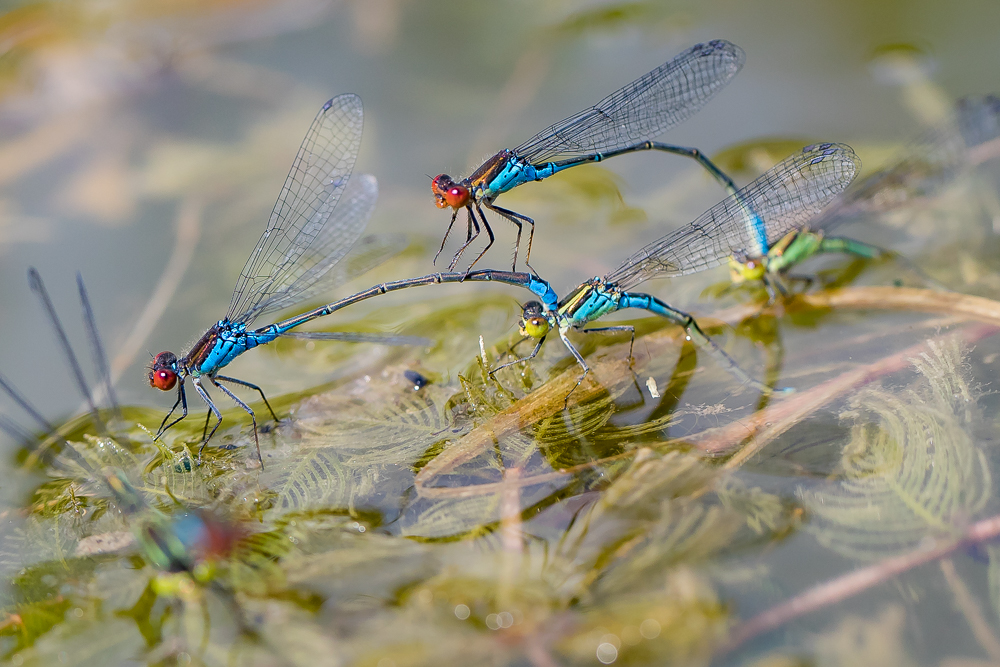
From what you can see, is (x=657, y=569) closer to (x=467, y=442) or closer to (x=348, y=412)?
(x=467, y=442)

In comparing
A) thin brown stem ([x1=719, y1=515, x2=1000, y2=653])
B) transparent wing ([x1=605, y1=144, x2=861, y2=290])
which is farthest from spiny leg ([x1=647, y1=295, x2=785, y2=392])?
thin brown stem ([x1=719, y1=515, x2=1000, y2=653])

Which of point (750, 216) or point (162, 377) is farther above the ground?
point (162, 377)

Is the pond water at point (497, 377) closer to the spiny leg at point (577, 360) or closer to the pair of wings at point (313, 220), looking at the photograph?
the spiny leg at point (577, 360)

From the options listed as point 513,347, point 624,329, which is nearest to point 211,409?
point 513,347

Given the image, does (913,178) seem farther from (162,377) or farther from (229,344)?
(162,377)

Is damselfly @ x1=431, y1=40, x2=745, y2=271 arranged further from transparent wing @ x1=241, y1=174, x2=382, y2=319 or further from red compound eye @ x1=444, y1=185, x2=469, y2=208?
transparent wing @ x1=241, y1=174, x2=382, y2=319

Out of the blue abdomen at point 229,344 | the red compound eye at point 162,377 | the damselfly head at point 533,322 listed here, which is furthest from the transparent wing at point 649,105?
the red compound eye at point 162,377
